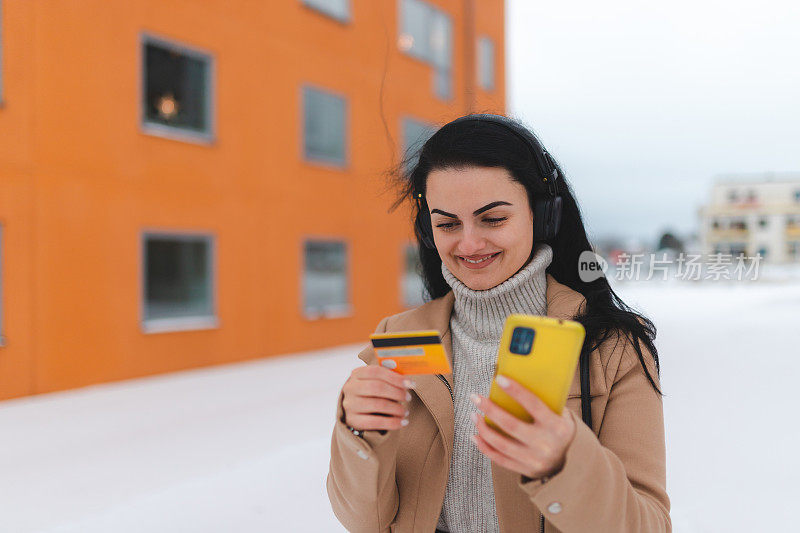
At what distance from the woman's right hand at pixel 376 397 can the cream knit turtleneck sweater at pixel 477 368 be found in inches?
10.3

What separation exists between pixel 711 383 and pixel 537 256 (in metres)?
6.25

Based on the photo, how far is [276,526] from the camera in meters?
3.37

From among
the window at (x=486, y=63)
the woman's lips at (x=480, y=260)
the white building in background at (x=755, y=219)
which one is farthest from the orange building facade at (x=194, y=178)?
the woman's lips at (x=480, y=260)

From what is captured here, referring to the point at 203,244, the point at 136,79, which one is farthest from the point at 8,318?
the point at 136,79

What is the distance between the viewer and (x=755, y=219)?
5684mm

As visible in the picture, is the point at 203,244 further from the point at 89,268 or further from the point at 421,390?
the point at 421,390

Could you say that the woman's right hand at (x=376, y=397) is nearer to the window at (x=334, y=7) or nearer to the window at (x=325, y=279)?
the window at (x=325, y=279)

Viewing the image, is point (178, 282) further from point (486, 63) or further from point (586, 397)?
point (486, 63)

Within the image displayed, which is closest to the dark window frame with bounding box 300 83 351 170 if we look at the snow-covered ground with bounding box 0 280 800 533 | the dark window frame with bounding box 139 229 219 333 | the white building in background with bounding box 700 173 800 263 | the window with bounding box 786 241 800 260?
the dark window frame with bounding box 139 229 219 333

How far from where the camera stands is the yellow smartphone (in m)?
0.89

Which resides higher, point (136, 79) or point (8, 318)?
point (136, 79)

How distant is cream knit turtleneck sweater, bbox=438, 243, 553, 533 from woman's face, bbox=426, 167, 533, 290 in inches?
2.0

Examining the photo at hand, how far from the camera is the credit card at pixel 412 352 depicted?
104 centimetres

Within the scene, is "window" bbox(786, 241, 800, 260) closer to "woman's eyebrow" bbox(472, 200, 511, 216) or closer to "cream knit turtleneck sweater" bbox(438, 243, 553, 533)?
"cream knit turtleneck sweater" bbox(438, 243, 553, 533)
